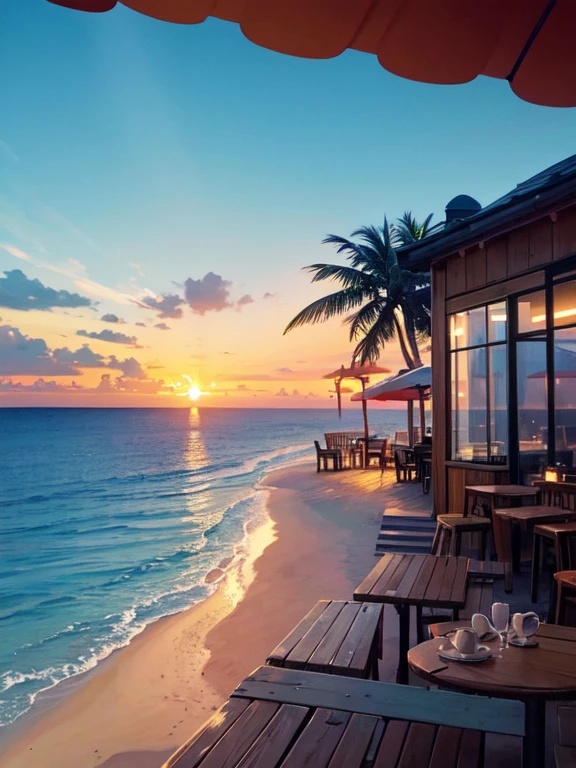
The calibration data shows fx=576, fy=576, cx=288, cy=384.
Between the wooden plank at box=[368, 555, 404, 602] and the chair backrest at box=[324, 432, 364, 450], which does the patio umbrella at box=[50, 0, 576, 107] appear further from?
the chair backrest at box=[324, 432, 364, 450]

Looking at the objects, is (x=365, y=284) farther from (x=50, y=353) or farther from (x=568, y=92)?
(x=50, y=353)

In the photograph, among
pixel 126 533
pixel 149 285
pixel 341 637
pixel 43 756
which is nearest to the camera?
pixel 341 637

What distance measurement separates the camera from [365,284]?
19.2m

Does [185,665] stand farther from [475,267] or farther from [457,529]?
[475,267]

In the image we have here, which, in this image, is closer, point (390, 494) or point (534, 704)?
point (534, 704)

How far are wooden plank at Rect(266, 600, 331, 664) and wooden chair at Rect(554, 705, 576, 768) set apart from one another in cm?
123

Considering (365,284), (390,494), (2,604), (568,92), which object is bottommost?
(2,604)

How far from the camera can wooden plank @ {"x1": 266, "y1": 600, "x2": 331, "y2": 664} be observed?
9.27 feet

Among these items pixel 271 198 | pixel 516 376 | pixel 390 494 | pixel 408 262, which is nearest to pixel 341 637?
pixel 516 376

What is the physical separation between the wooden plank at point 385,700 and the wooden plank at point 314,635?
224mm

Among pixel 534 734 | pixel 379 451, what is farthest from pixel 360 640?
pixel 379 451

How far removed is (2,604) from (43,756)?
236 inches

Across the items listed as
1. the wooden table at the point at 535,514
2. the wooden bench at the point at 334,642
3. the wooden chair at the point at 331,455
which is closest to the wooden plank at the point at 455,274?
the wooden table at the point at 535,514

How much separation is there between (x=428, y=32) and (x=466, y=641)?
2272 millimetres
